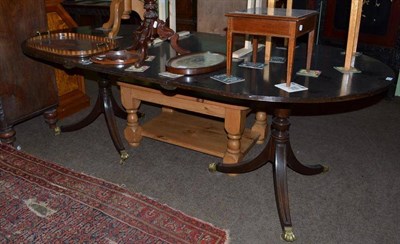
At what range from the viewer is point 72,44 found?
2219 mm

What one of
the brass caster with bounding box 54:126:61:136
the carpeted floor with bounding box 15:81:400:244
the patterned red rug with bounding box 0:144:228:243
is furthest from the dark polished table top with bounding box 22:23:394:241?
the brass caster with bounding box 54:126:61:136

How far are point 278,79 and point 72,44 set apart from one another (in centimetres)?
119

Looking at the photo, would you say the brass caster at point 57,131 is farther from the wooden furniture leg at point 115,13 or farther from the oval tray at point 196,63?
the oval tray at point 196,63

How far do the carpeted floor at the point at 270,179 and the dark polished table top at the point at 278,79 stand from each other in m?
0.65

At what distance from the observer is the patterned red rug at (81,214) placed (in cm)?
182

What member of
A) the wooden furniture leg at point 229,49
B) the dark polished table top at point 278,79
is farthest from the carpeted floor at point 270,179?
the wooden furniture leg at point 229,49

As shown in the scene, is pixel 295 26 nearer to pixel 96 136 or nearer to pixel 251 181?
pixel 251 181

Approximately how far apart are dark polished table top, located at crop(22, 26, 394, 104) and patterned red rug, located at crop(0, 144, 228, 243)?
25.5 inches

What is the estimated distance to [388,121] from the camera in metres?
3.13

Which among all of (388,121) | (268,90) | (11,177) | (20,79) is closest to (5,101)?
(20,79)

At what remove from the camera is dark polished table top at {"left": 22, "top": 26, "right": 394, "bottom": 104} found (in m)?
1.50

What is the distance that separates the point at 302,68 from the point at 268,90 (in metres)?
0.36

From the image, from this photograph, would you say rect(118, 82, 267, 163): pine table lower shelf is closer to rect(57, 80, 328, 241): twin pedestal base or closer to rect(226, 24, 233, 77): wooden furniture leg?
rect(57, 80, 328, 241): twin pedestal base

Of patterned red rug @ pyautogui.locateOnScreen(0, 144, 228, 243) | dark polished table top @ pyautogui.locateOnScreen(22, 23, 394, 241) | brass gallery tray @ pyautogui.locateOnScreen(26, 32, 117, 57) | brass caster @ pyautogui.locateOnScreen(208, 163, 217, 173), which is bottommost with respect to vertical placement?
patterned red rug @ pyautogui.locateOnScreen(0, 144, 228, 243)
